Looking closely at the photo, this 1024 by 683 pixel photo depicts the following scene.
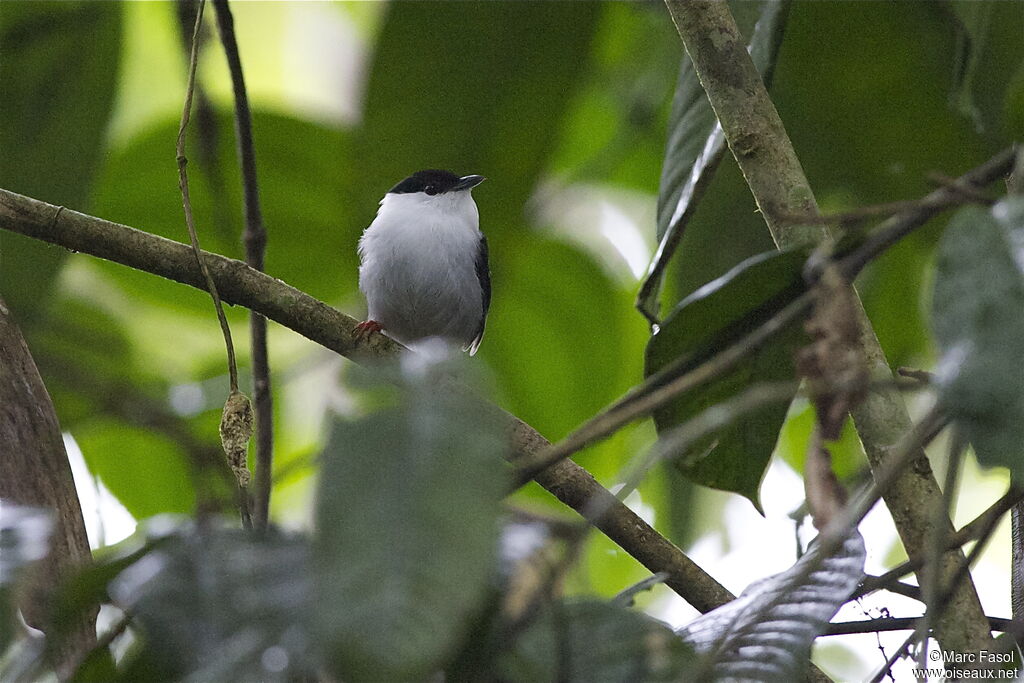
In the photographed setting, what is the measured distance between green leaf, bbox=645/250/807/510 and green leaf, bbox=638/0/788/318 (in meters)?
0.29

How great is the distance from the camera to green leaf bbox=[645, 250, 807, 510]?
114 cm

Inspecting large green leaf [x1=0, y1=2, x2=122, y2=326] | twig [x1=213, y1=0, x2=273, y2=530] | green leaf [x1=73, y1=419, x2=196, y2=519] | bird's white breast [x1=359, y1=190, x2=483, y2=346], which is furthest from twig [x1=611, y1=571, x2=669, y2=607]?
bird's white breast [x1=359, y1=190, x2=483, y2=346]

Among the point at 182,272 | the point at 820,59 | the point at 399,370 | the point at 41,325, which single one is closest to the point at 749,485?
the point at 399,370

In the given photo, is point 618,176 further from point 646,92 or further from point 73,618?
point 73,618

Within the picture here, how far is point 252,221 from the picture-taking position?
2.18 m

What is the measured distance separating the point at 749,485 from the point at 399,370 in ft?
2.66

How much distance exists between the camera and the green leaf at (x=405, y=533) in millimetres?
613

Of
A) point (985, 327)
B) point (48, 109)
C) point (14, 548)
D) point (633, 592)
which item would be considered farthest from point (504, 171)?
point (985, 327)

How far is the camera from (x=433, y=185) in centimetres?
396

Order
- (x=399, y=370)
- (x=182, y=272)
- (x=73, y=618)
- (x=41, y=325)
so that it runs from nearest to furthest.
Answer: (x=399, y=370) → (x=73, y=618) → (x=182, y=272) → (x=41, y=325)

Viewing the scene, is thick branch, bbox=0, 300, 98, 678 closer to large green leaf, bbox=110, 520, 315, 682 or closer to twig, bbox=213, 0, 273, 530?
large green leaf, bbox=110, 520, 315, 682

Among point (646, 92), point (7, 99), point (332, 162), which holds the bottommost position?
point (7, 99)

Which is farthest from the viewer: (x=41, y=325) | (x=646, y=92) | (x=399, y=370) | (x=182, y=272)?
(x=646, y=92)

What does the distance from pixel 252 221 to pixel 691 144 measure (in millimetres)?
920
